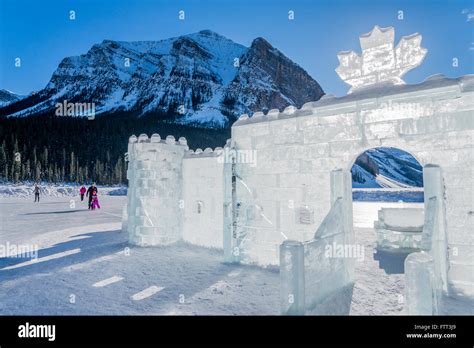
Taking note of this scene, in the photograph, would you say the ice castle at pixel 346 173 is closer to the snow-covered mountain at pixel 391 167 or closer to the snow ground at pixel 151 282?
the snow ground at pixel 151 282

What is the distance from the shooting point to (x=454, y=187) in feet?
18.3

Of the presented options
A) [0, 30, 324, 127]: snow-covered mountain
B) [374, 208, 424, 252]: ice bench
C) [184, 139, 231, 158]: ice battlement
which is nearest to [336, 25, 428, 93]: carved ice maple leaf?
[184, 139, 231, 158]: ice battlement

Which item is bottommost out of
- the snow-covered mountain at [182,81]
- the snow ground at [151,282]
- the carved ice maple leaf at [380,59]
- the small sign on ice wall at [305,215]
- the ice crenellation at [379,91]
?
the snow ground at [151,282]

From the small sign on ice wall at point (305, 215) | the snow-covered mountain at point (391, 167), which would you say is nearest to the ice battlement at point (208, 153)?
the small sign on ice wall at point (305, 215)

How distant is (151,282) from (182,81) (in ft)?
418

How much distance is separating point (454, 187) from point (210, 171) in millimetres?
7428

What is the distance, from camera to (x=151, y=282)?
7.15 metres

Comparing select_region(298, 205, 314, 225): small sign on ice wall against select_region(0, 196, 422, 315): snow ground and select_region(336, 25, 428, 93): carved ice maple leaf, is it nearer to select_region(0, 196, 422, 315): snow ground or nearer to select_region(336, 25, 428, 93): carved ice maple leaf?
select_region(0, 196, 422, 315): snow ground

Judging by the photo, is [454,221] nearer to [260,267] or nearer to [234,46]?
[260,267]

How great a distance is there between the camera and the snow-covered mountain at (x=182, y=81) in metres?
106

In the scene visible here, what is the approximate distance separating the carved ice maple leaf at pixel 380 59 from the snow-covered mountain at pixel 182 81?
89347mm

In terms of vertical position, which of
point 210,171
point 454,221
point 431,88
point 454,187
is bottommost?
point 454,221

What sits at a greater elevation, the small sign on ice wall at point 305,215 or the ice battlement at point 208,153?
the ice battlement at point 208,153
